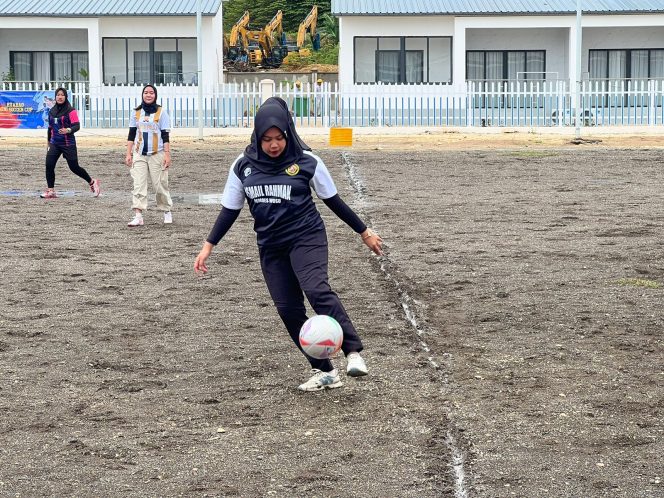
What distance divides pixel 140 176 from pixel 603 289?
6.59m

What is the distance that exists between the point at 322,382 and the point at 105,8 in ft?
121

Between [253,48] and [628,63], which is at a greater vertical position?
[253,48]

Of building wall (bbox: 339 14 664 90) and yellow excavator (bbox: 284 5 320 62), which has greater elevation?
yellow excavator (bbox: 284 5 320 62)

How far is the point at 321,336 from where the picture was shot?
712 centimetres

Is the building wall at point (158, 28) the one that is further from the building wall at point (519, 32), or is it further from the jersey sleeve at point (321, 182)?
the jersey sleeve at point (321, 182)

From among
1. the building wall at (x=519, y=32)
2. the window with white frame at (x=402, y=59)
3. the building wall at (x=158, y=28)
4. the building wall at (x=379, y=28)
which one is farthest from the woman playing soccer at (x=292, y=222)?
the building wall at (x=158, y=28)

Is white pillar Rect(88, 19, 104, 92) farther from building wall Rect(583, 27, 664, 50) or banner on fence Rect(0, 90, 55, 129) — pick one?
building wall Rect(583, 27, 664, 50)

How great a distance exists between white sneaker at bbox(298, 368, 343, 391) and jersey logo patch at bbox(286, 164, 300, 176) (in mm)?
1266

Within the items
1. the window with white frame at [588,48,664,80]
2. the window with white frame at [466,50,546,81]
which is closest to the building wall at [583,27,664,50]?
the window with white frame at [588,48,664,80]

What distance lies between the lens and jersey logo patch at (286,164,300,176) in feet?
23.7

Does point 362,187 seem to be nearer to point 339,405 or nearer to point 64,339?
point 64,339

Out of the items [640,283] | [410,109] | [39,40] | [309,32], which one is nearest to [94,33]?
[39,40]

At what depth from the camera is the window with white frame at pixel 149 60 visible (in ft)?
143

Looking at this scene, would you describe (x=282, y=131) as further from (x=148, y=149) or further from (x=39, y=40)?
(x=39, y=40)
